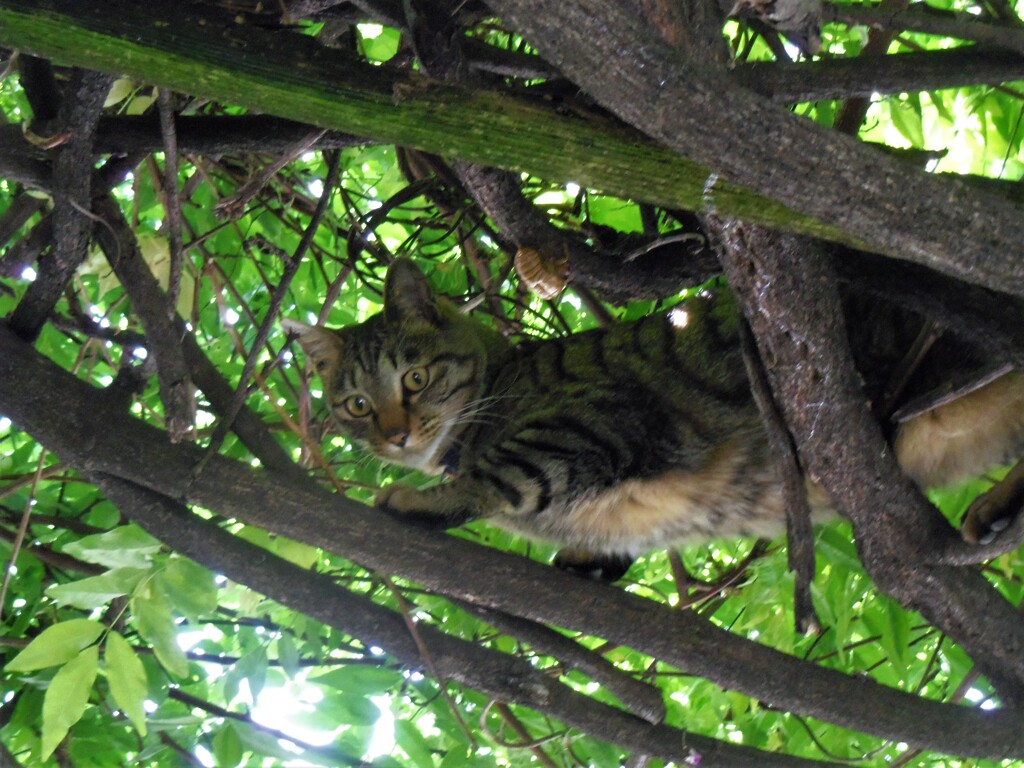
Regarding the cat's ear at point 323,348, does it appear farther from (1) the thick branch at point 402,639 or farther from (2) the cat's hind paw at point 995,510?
(2) the cat's hind paw at point 995,510

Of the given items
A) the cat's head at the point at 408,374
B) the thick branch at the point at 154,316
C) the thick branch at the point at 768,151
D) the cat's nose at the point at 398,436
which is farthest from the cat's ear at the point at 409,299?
the thick branch at the point at 768,151

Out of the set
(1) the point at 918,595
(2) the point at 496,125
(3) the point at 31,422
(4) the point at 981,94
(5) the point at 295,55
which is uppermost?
(4) the point at 981,94

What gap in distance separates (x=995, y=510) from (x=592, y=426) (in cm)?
75

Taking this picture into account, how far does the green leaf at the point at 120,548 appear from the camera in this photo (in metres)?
1.50

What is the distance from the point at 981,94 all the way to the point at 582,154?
4.52ft

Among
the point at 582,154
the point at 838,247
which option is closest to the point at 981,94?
the point at 838,247

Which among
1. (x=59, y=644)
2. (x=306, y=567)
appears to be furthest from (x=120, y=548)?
(x=306, y=567)

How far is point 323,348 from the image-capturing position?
8.08 ft

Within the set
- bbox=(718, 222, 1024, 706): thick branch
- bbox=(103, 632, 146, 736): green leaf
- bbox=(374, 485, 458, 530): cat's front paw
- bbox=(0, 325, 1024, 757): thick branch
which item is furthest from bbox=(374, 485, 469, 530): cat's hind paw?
bbox=(718, 222, 1024, 706): thick branch

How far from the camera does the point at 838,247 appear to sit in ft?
4.88

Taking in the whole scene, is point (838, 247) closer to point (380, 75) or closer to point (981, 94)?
point (380, 75)

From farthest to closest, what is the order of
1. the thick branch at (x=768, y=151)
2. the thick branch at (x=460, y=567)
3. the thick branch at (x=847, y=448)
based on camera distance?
the thick branch at (x=460, y=567) < the thick branch at (x=847, y=448) < the thick branch at (x=768, y=151)

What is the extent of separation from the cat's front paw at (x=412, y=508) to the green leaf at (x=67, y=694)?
0.51 metres

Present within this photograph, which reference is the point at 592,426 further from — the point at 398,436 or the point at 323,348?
the point at 323,348
